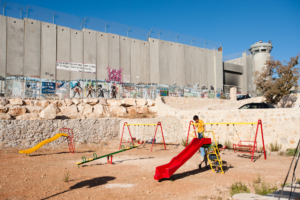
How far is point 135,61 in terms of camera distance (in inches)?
1076

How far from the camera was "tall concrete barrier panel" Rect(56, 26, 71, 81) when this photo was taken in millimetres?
22375

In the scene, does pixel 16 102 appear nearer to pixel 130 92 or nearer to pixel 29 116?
pixel 29 116

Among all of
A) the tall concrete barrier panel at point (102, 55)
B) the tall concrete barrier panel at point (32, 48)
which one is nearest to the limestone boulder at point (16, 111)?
the tall concrete barrier panel at point (32, 48)

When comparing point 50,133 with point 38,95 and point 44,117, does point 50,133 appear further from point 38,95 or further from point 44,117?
point 38,95

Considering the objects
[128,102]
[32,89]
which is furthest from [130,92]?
[32,89]

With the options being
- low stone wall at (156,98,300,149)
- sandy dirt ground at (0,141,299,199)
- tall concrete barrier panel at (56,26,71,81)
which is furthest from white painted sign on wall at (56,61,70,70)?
low stone wall at (156,98,300,149)

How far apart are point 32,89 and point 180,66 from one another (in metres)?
19.3

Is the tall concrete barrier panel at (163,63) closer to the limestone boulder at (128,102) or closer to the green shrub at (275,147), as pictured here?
the limestone boulder at (128,102)

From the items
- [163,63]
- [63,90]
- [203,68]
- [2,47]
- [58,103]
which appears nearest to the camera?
[58,103]

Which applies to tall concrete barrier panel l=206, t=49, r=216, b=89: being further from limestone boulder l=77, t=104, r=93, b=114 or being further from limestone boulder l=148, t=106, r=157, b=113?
limestone boulder l=77, t=104, r=93, b=114

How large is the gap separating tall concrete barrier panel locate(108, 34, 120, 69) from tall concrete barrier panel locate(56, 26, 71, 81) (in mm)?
4723

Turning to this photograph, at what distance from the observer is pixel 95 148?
13883 mm

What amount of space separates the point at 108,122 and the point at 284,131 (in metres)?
11.3

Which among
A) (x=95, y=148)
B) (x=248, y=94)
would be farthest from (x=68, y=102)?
(x=248, y=94)
